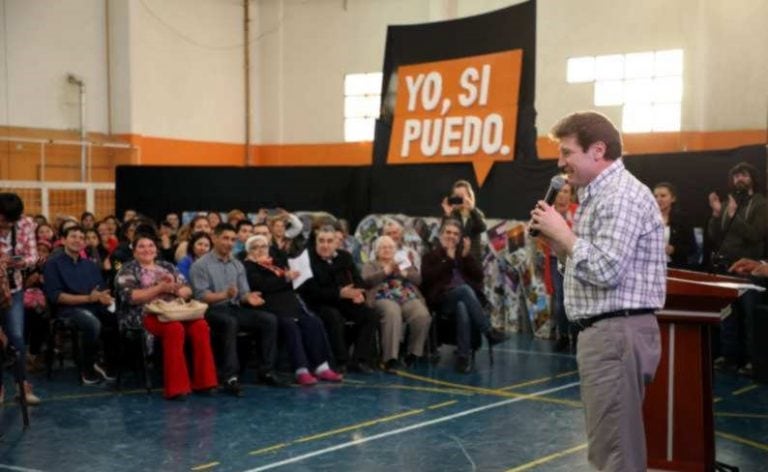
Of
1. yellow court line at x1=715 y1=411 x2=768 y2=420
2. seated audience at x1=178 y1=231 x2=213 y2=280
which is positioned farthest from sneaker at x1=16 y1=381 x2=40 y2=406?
yellow court line at x1=715 y1=411 x2=768 y2=420

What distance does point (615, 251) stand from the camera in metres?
2.70

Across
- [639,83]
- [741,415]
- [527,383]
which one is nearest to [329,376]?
[527,383]

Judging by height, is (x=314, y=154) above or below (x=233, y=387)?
above

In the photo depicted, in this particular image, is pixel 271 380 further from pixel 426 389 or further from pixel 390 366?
pixel 426 389

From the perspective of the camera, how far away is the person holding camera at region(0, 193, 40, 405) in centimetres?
566

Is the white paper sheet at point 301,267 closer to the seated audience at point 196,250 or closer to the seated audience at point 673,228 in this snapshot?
the seated audience at point 196,250

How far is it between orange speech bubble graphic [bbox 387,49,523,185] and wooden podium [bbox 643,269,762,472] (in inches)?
236

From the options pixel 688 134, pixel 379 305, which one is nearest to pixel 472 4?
pixel 688 134

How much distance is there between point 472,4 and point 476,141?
5.27 m

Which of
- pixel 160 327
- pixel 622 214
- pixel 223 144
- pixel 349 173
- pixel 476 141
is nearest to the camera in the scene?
pixel 622 214

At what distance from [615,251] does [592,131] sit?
15.6 inches

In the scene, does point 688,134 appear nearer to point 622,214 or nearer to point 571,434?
point 571,434

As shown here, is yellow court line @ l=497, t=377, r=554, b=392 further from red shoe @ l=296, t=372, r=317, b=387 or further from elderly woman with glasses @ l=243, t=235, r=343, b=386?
red shoe @ l=296, t=372, r=317, b=387

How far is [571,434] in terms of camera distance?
18.1ft
